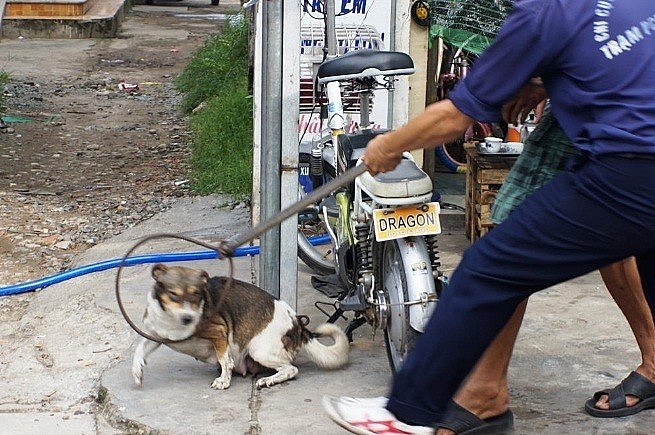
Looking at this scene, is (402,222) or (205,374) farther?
(205,374)

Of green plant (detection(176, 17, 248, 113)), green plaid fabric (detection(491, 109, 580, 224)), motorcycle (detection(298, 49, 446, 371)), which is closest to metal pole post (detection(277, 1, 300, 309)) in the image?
motorcycle (detection(298, 49, 446, 371))

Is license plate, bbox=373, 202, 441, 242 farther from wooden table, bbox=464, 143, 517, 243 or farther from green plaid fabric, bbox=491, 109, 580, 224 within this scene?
wooden table, bbox=464, 143, 517, 243

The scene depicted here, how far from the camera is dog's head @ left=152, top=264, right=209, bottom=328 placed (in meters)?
3.92

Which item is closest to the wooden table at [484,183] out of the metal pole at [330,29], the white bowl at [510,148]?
the white bowl at [510,148]

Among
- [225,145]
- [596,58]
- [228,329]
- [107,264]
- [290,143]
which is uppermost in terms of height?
[596,58]

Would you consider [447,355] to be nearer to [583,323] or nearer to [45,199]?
[583,323]

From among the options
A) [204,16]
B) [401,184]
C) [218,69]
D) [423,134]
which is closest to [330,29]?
[401,184]

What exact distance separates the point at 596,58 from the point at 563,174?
1.11ft

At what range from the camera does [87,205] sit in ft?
24.2

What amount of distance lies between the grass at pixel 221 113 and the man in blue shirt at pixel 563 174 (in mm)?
4083

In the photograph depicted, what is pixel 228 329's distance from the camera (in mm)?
4129

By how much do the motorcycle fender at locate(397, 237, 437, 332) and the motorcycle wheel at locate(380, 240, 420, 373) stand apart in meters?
0.02

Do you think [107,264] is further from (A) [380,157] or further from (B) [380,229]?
(A) [380,157]

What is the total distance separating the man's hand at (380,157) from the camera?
3.13 meters
